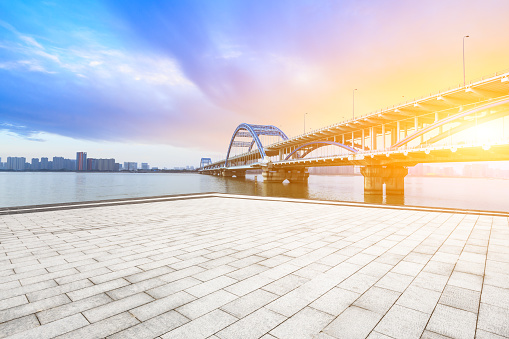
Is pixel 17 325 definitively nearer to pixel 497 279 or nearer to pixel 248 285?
pixel 248 285

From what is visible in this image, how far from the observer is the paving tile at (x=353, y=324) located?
9.65 ft

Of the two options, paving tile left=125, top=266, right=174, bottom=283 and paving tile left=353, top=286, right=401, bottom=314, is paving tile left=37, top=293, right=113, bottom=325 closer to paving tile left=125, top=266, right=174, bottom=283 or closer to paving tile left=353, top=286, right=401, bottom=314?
paving tile left=125, top=266, right=174, bottom=283

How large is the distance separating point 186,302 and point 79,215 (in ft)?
32.5

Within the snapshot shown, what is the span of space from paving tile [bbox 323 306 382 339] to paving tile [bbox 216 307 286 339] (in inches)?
24.1

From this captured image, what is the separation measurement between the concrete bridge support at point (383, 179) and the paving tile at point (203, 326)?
54275 mm

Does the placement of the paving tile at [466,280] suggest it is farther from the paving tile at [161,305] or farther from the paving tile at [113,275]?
the paving tile at [113,275]

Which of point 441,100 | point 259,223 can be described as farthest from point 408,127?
point 259,223

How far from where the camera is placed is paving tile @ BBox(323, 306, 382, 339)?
2.94 metres

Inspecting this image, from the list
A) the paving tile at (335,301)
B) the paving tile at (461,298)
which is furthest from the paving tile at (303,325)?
the paving tile at (461,298)

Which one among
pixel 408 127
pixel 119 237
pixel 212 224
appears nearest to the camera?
pixel 119 237

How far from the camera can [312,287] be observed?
413 cm

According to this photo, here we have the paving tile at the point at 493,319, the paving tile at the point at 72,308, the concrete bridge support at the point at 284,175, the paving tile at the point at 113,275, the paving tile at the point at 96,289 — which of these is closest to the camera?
the paving tile at the point at 493,319

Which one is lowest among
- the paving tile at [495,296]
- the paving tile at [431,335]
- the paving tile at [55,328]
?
the paving tile at [55,328]

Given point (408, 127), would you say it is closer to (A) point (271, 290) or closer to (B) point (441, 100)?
(B) point (441, 100)
